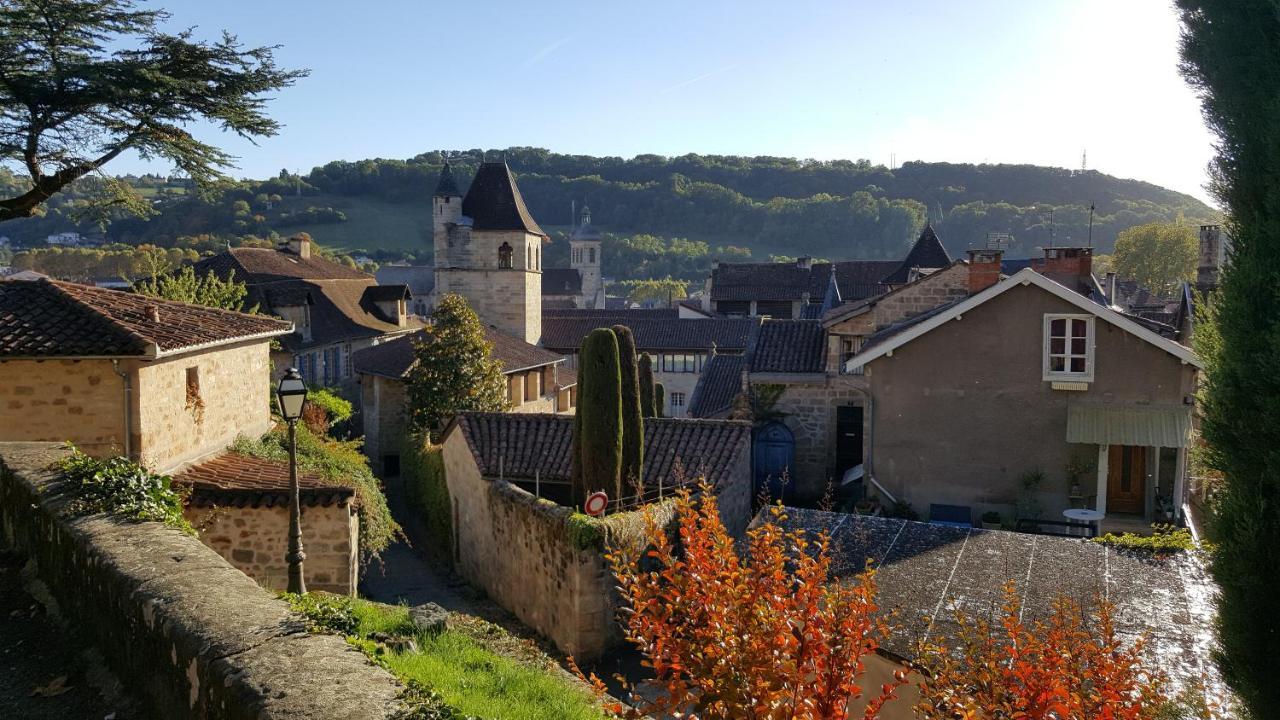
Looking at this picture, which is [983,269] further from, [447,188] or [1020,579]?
[447,188]

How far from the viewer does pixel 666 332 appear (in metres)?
47.1

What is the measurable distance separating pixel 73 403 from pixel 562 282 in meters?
75.0

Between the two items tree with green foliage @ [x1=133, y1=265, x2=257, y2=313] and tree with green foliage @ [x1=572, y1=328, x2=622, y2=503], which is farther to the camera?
tree with green foliage @ [x1=133, y1=265, x2=257, y2=313]

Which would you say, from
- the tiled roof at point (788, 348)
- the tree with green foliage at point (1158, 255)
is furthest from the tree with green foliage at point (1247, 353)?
the tree with green foliage at point (1158, 255)

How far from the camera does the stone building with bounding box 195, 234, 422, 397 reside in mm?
31344

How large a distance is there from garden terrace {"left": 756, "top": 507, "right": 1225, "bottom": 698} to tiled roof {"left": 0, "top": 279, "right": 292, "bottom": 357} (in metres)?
9.70

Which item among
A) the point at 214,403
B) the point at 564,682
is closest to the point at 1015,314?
the point at 564,682

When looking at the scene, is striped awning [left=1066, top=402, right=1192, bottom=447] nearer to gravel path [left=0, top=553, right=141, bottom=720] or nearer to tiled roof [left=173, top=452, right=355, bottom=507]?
tiled roof [left=173, top=452, right=355, bottom=507]

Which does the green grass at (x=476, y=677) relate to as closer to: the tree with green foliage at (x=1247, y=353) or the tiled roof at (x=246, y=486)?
the tiled roof at (x=246, y=486)

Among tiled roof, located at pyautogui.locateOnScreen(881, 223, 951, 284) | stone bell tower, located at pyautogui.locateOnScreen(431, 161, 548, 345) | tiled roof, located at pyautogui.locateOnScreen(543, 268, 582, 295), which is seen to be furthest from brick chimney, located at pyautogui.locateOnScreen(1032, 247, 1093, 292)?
tiled roof, located at pyautogui.locateOnScreen(543, 268, 582, 295)

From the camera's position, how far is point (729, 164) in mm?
163750

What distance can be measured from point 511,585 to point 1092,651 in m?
12.4

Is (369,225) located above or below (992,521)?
above

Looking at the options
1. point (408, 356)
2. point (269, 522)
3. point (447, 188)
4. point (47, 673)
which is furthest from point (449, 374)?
point (447, 188)
